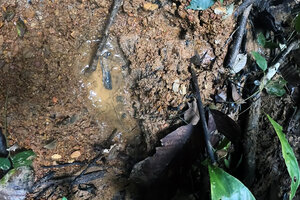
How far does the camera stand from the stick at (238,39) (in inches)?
55.4

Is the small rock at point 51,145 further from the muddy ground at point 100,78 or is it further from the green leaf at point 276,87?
the green leaf at point 276,87

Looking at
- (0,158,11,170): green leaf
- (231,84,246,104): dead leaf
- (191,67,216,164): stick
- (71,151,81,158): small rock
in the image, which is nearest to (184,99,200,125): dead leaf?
(191,67,216,164): stick

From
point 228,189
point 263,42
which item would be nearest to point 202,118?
point 228,189

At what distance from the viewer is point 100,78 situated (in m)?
1.55

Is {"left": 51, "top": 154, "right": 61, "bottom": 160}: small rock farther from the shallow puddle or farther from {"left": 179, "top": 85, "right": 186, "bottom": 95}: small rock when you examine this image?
{"left": 179, "top": 85, "right": 186, "bottom": 95}: small rock

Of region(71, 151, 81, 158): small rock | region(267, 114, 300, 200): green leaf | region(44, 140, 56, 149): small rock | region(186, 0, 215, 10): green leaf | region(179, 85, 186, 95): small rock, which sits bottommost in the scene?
region(71, 151, 81, 158): small rock

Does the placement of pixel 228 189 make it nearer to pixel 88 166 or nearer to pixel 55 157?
pixel 88 166

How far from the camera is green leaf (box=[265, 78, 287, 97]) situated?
1.42 metres

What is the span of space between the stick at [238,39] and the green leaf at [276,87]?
22 centimetres

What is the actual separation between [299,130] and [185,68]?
24.0 inches

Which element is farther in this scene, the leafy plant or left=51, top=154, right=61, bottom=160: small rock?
left=51, top=154, right=61, bottom=160: small rock

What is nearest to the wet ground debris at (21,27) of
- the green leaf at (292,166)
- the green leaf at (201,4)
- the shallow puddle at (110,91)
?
the shallow puddle at (110,91)

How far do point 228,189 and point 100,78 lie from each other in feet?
2.72

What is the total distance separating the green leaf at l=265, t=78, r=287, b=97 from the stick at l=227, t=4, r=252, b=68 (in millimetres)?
215
